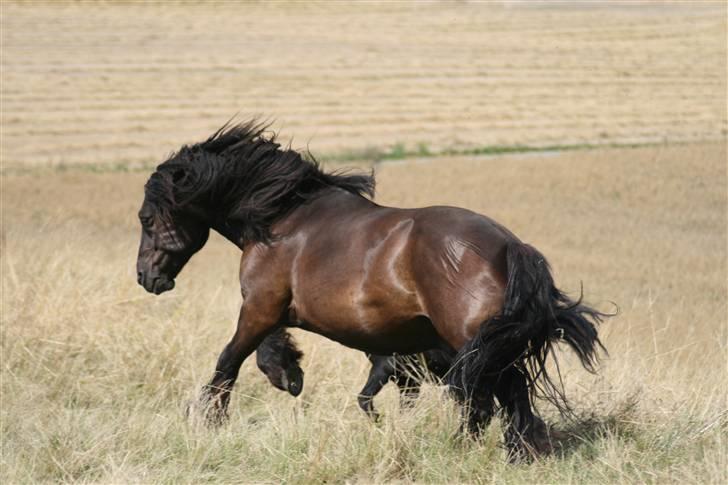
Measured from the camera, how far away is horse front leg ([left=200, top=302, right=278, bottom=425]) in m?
5.67

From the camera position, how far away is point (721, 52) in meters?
53.1

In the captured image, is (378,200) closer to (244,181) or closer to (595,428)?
(244,181)

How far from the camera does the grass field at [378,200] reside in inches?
197

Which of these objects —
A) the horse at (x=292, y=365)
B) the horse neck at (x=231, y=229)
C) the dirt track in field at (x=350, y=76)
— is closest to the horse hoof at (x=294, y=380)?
the horse at (x=292, y=365)

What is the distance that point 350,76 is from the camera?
44.7 m

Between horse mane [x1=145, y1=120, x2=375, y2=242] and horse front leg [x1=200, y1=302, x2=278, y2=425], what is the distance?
45 cm

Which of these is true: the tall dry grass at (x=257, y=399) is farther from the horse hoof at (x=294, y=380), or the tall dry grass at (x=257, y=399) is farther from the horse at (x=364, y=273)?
the horse at (x=364, y=273)

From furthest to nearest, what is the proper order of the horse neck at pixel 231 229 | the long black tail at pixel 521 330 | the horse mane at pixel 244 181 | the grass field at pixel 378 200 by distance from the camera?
the horse neck at pixel 231 229 → the horse mane at pixel 244 181 → the grass field at pixel 378 200 → the long black tail at pixel 521 330

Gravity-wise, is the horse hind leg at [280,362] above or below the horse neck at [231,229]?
below

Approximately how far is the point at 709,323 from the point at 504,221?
833cm

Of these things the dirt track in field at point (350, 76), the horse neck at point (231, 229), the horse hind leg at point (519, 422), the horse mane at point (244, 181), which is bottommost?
the dirt track in field at point (350, 76)

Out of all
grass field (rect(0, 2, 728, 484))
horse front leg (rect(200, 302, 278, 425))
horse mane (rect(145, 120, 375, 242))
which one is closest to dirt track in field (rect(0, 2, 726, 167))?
grass field (rect(0, 2, 728, 484))

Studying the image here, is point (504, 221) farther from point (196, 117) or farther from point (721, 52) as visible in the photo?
point (721, 52)

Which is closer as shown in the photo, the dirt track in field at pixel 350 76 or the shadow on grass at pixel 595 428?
the shadow on grass at pixel 595 428
